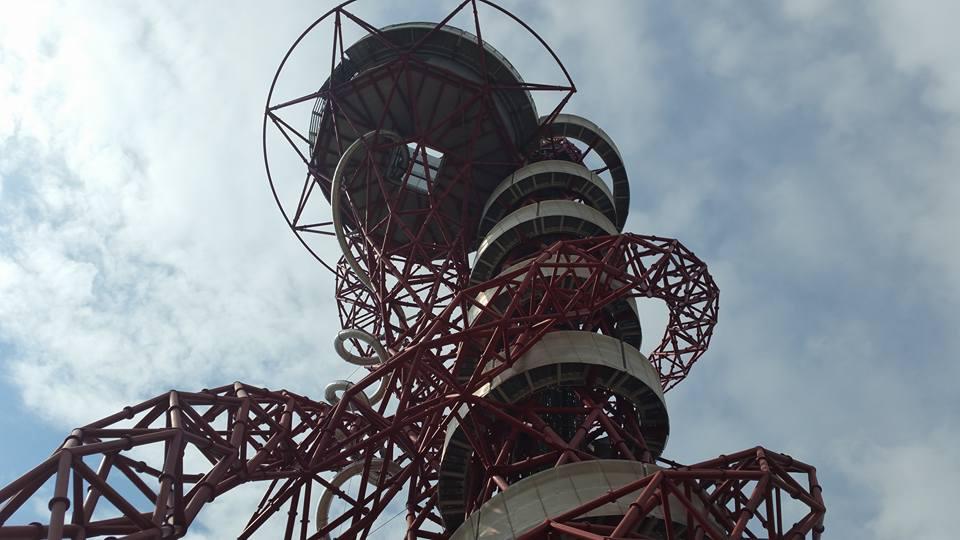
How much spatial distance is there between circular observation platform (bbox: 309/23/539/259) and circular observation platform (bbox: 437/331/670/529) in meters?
13.0

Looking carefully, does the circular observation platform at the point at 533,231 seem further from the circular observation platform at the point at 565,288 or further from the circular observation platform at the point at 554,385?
the circular observation platform at the point at 554,385

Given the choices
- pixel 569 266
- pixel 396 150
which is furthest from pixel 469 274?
pixel 569 266

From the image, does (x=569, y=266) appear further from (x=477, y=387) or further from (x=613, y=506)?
(x=613, y=506)

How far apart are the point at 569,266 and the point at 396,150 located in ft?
52.0

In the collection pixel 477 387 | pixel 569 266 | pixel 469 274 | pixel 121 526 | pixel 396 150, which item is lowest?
pixel 121 526

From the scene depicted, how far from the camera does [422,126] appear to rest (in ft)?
137

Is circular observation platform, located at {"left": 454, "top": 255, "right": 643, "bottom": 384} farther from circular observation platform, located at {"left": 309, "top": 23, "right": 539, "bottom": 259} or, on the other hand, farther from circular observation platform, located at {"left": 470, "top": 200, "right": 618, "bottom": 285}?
circular observation platform, located at {"left": 309, "top": 23, "right": 539, "bottom": 259}

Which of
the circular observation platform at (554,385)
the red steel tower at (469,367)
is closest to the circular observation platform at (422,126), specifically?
the red steel tower at (469,367)

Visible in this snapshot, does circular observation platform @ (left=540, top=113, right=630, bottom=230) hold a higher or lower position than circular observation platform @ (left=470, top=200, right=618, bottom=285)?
higher

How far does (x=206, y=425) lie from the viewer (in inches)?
870

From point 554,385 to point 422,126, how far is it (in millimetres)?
17778

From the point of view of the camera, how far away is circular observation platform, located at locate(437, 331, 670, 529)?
1109 inches

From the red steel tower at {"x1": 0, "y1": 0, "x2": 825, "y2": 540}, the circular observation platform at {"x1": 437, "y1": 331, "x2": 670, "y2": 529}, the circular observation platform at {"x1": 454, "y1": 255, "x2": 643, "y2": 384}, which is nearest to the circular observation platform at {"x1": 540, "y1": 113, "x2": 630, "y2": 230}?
the red steel tower at {"x1": 0, "y1": 0, "x2": 825, "y2": 540}

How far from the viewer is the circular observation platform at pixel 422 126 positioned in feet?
133
